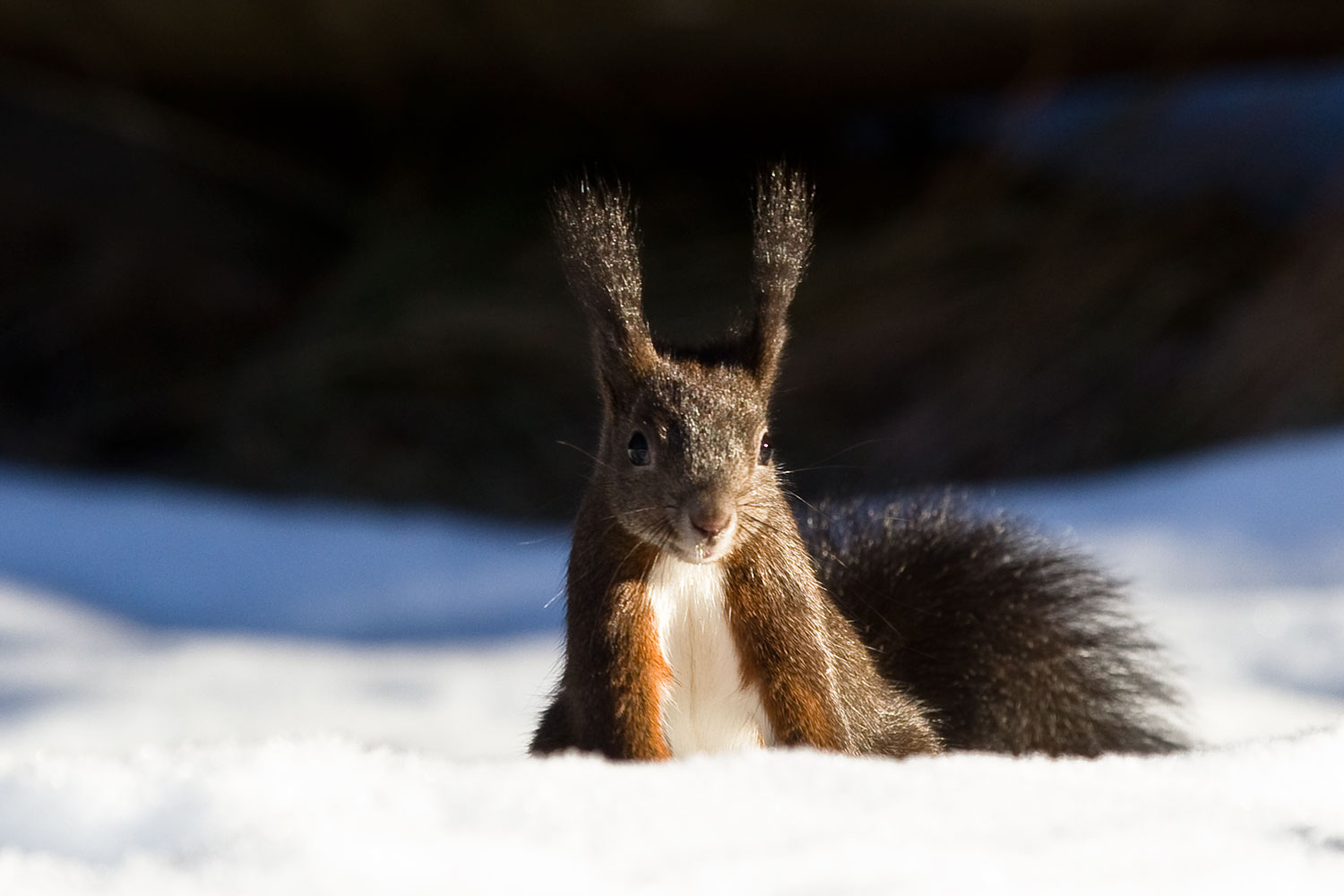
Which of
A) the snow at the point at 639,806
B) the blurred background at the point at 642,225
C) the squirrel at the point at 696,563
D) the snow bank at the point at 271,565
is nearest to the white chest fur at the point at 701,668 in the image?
the squirrel at the point at 696,563

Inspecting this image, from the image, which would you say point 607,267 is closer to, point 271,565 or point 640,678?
point 640,678

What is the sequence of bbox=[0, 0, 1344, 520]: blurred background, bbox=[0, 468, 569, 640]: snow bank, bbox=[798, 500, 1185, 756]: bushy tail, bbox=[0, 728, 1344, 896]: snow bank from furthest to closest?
bbox=[0, 0, 1344, 520]: blurred background < bbox=[0, 468, 569, 640]: snow bank < bbox=[798, 500, 1185, 756]: bushy tail < bbox=[0, 728, 1344, 896]: snow bank

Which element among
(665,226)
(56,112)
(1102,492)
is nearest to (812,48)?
(665,226)

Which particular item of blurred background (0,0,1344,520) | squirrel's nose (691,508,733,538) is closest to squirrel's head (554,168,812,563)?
squirrel's nose (691,508,733,538)

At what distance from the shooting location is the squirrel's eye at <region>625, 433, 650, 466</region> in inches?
38.2

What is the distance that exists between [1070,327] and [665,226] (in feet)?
2.41

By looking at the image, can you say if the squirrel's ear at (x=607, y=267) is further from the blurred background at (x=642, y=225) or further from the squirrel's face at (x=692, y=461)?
the blurred background at (x=642, y=225)

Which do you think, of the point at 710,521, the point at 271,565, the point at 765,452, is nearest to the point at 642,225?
the point at 271,565

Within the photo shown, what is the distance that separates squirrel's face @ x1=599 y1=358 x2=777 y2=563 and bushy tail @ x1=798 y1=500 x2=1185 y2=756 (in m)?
0.25

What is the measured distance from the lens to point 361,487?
2639mm

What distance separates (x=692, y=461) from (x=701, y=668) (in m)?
0.13

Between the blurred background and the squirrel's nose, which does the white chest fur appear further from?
the blurred background

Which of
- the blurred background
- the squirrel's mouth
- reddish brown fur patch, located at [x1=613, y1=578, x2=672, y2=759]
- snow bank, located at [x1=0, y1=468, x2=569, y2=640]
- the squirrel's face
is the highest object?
A: the blurred background

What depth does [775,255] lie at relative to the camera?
1.01 metres
